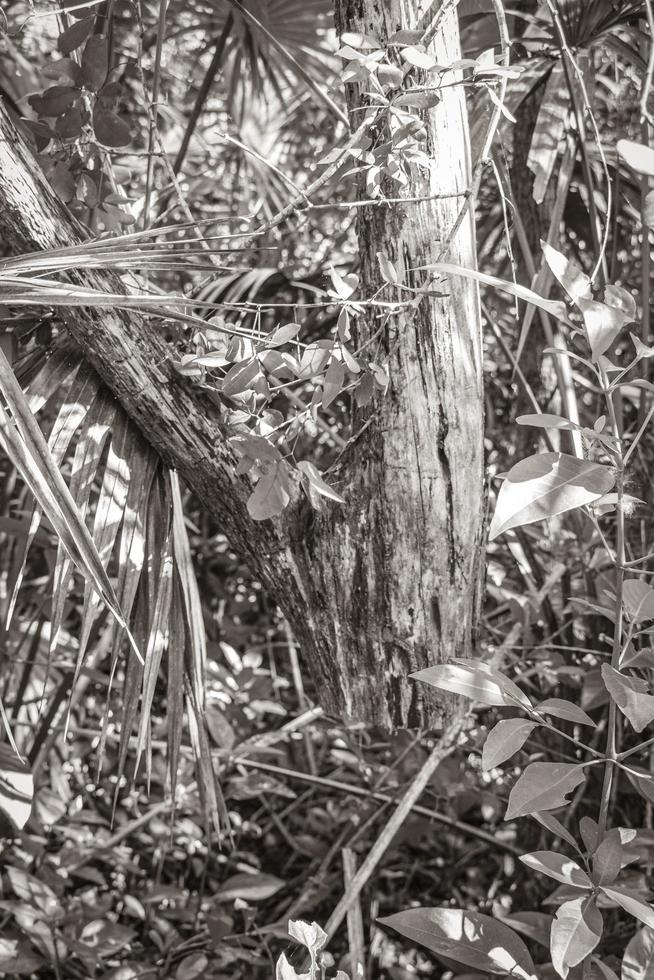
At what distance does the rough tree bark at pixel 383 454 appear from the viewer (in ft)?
2.89

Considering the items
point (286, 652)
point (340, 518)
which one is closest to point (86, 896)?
point (286, 652)

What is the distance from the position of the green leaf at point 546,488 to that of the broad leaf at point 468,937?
0.44 m

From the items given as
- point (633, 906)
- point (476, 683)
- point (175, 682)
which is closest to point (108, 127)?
point (175, 682)

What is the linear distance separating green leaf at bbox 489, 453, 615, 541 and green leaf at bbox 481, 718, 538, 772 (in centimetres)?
22

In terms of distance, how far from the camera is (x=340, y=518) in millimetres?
947

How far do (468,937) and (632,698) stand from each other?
0.31 meters

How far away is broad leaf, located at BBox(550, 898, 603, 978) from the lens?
0.69 m

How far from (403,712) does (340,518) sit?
26 centimetres

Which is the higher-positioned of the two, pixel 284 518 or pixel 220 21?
pixel 220 21

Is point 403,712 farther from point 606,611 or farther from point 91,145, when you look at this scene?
point 91,145

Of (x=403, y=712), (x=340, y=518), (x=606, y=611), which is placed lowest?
(x=403, y=712)

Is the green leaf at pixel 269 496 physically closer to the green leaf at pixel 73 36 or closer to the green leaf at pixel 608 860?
the green leaf at pixel 608 860

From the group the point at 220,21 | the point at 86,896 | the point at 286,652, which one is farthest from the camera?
the point at 286,652

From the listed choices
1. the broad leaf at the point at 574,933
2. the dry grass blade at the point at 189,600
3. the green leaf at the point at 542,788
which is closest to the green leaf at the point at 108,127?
the dry grass blade at the point at 189,600
